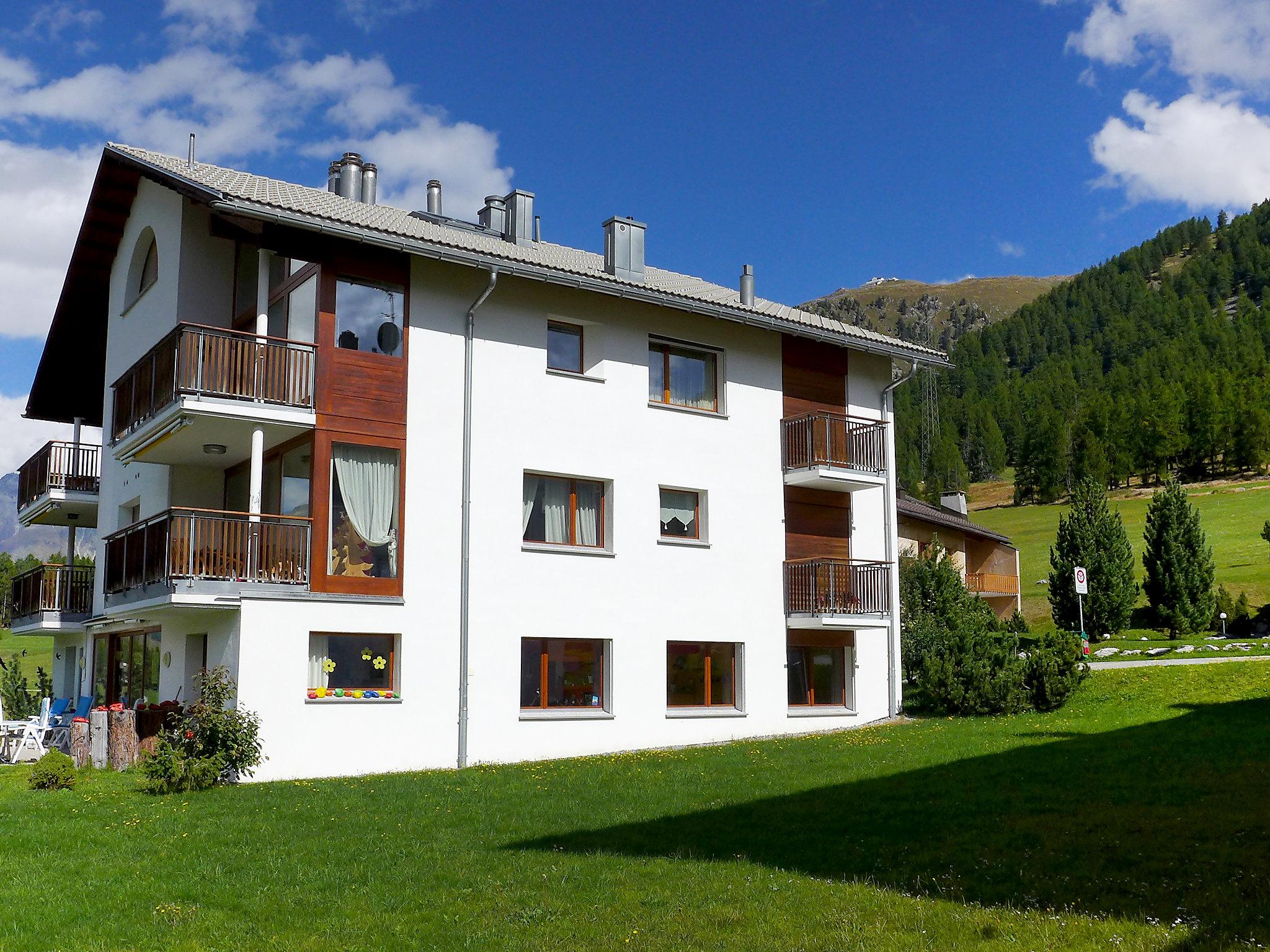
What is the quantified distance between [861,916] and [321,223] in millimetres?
12775

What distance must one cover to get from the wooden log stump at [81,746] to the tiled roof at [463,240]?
28.1ft

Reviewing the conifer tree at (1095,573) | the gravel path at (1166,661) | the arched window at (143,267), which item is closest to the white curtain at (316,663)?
the arched window at (143,267)

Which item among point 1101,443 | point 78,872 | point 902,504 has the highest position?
point 1101,443

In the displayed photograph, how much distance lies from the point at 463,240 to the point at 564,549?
17.9 ft

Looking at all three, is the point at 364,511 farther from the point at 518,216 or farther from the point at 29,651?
the point at 29,651

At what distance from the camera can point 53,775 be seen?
604 inches

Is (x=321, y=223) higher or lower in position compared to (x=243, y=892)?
higher

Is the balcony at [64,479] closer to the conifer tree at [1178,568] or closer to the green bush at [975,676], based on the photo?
the green bush at [975,676]

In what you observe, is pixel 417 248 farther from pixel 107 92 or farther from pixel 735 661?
pixel 735 661

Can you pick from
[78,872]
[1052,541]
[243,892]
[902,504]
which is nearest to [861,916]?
[243,892]

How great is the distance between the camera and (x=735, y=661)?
2155 cm

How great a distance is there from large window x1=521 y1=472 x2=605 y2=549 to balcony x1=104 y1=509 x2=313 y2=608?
12.9 feet

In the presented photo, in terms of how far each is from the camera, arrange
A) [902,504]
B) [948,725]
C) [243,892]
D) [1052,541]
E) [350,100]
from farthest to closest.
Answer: [1052,541] → [902,504] → [948,725] → [350,100] → [243,892]

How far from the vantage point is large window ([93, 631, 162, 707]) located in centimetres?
2056
